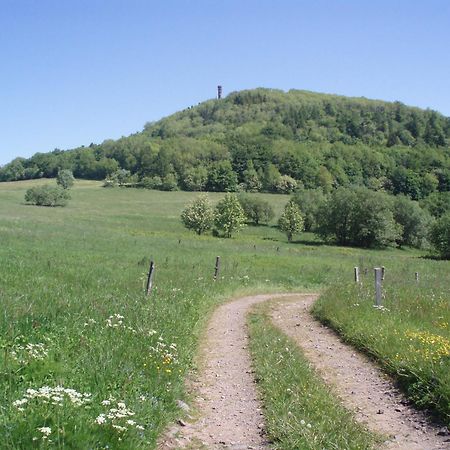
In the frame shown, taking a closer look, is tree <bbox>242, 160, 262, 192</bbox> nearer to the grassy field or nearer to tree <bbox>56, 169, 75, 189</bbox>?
tree <bbox>56, 169, 75, 189</bbox>

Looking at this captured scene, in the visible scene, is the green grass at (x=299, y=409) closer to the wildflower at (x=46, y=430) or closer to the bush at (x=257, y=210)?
the wildflower at (x=46, y=430)

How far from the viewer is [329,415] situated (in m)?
6.90

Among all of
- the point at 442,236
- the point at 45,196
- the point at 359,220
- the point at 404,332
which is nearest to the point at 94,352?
the point at 404,332

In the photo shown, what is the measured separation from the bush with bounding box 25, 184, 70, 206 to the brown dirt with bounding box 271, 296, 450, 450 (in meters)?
103

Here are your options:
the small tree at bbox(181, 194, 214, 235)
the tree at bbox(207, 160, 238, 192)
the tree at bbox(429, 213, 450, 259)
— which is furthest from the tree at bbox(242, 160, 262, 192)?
the tree at bbox(429, 213, 450, 259)

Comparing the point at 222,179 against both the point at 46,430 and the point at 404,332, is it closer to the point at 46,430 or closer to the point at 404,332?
the point at 404,332

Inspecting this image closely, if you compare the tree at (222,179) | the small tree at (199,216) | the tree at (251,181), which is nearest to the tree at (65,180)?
the tree at (222,179)

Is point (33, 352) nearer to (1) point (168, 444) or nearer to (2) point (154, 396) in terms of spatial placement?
(2) point (154, 396)

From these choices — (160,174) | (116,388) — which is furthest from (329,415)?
(160,174)

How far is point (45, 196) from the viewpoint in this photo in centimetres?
10862

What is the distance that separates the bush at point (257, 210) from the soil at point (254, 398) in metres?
92.7

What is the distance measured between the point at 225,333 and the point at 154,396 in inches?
243

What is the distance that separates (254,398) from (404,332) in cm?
440

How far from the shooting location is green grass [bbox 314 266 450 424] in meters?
7.85
